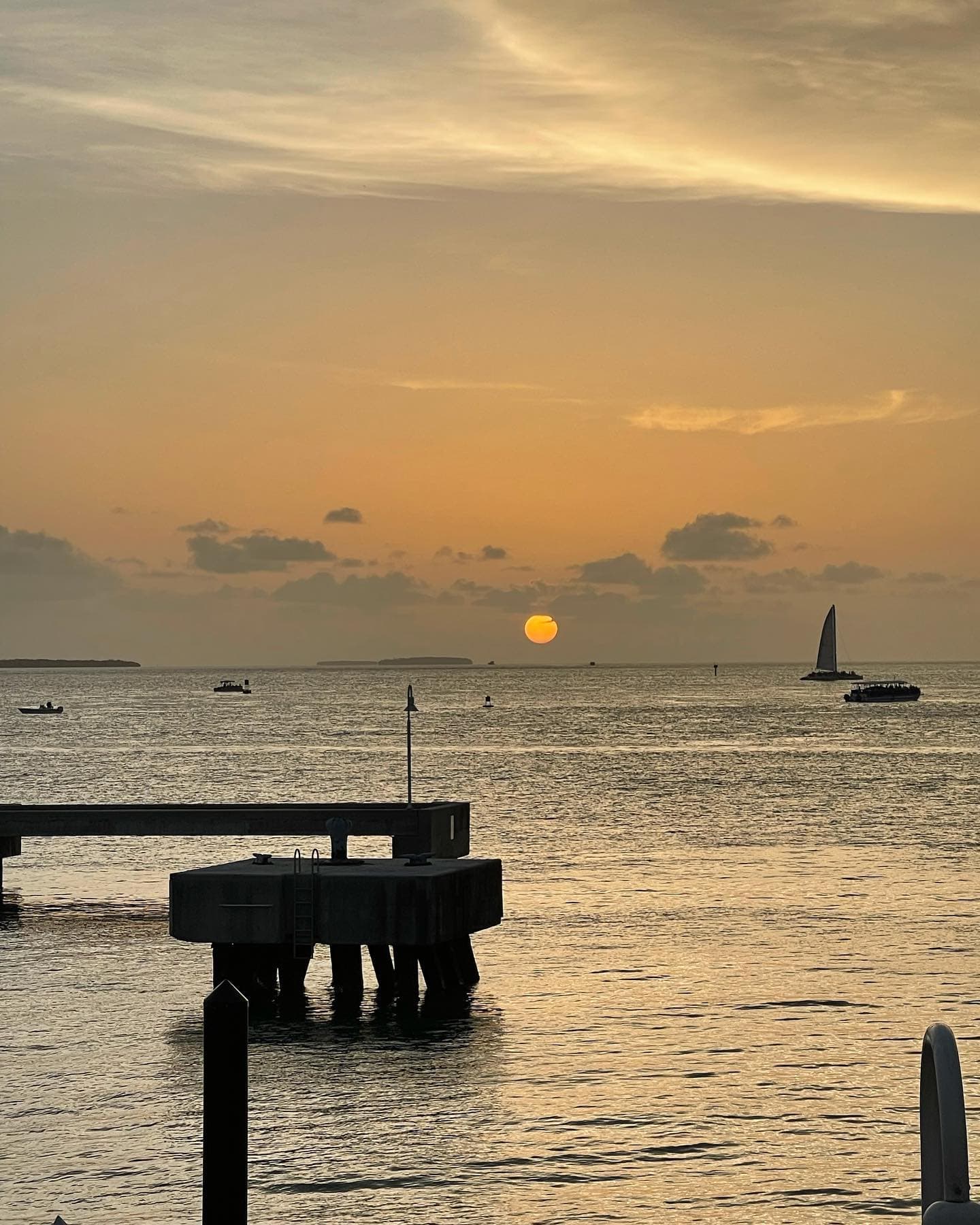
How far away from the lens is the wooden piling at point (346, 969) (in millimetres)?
36250

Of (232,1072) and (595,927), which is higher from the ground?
(232,1072)

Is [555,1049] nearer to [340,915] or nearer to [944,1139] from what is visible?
[340,915]

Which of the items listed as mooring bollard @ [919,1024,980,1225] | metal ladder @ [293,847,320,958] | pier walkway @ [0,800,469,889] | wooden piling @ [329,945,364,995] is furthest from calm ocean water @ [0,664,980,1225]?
mooring bollard @ [919,1024,980,1225]

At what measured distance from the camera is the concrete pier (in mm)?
34438

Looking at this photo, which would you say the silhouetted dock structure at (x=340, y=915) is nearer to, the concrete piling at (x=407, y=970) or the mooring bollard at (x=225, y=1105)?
the concrete piling at (x=407, y=970)

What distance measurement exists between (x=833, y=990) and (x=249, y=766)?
97.8m

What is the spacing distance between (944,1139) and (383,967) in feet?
94.0

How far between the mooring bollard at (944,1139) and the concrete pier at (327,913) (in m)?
24.1

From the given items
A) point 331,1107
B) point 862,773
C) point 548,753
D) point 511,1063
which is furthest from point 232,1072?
point 548,753

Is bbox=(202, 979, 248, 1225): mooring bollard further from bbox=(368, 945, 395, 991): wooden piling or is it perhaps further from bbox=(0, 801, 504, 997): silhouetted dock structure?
bbox=(368, 945, 395, 991): wooden piling

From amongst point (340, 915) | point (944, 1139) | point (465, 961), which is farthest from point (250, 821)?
point (944, 1139)

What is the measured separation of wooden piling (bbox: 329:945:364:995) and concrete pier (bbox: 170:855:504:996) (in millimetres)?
14

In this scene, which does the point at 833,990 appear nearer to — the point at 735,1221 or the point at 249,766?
the point at 735,1221

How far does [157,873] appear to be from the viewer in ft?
210
